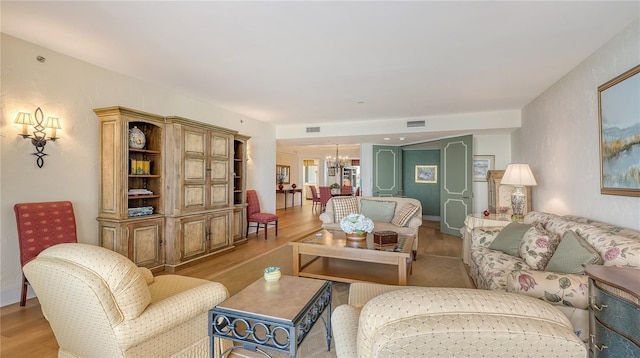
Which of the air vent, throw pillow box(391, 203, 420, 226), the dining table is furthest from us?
the dining table

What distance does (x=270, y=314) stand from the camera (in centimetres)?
155

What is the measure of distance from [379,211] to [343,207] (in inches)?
24.2

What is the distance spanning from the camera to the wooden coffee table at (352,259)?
2889mm

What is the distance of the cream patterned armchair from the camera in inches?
55.3

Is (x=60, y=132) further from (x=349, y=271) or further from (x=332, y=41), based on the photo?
(x=349, y=271)

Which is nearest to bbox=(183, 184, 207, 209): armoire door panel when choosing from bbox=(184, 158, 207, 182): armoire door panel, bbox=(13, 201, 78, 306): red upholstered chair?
bbox=(184, 158, 207, 182): armoire door panel

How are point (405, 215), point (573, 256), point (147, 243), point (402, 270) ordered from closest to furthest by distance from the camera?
point (573, 256), point (402, 270), point (147, 243), point (405, 215)

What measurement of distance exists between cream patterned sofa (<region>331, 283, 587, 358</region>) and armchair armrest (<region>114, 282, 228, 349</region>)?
1.19 meters

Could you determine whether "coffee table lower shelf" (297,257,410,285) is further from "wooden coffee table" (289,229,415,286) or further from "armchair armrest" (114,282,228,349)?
"armchair armrest" (114,282,228,349)

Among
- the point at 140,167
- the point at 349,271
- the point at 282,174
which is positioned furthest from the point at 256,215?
the point at 282,174

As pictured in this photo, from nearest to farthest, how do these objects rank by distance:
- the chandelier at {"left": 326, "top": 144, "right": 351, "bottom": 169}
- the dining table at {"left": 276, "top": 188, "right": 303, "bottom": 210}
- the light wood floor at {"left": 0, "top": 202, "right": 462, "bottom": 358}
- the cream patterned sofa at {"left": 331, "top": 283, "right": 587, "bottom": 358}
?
the cream patterned sofa at {"left": 331, "top": 283, "right": 587, "bottom": 358} → the light wood floor at {"left": 0, "top": 202, "right": 462, "bottom": 358} → the dining table at {"left": 276, "top": 188, "right": 303, "bottom": 210} → the chandelier at {"left": 326, "top": 144, "right": 351, "bottom": 169}

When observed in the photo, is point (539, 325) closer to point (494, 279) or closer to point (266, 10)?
point (494, 279)

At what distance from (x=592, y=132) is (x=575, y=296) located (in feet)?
6.73

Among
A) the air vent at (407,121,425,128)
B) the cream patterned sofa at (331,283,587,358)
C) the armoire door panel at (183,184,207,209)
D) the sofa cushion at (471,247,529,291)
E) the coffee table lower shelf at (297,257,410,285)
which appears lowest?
the coffee table lower shelf at (297,257,410,285)
